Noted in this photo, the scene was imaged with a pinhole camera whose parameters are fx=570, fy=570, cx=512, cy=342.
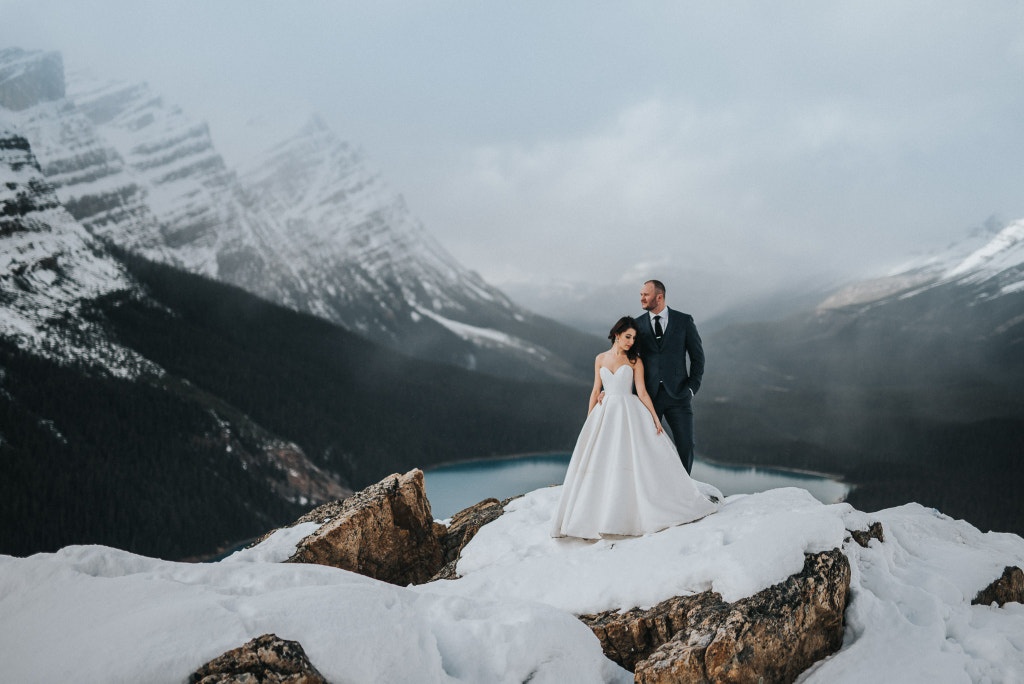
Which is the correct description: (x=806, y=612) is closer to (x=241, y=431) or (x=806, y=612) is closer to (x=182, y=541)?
(x=182, y=541)

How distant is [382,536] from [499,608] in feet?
17.0

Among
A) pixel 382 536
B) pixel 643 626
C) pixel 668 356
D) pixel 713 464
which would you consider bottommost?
pixel 713 464

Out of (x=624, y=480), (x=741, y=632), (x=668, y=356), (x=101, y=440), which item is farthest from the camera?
(x=101, y=440)

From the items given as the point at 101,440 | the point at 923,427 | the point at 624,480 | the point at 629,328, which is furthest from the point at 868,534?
the point at 923,427

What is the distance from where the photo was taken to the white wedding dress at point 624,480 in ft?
25.6

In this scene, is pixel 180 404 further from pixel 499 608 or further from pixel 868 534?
pixel 868 534

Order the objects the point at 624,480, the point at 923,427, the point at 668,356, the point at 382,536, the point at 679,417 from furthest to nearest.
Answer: the point at 923,427 → the point at 382,536 → the point at 679,417 → the point at 668,356 → the point at 624,480

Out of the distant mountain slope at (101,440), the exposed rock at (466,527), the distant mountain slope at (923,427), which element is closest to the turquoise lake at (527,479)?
the distant mountain slope at (923,427)

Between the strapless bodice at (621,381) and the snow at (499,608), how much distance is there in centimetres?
207

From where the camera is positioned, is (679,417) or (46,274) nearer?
(679,417)

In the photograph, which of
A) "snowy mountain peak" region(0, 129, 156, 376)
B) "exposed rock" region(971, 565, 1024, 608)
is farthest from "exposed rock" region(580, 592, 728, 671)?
"snowy mountain peak" region(0, 129, 156, 376)

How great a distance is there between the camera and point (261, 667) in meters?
3.95

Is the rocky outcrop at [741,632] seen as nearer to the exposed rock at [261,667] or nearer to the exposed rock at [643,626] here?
the exposed rock at [643,626]

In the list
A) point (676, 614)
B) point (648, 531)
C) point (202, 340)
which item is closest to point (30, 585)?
point (676, 614)
